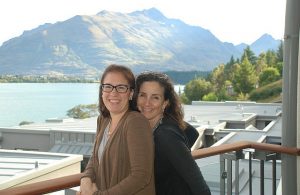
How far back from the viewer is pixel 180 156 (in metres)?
1.56

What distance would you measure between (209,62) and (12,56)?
2889 inches

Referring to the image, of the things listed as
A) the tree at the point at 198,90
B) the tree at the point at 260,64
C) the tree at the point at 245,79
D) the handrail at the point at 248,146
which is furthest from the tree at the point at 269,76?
the handrail at the point at 248,146

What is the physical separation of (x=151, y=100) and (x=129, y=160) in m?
0.34

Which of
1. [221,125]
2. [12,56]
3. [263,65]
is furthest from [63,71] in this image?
[221,125]

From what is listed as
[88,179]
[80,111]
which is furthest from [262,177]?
[80,111]

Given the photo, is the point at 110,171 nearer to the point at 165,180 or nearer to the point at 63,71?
the point at 165,180

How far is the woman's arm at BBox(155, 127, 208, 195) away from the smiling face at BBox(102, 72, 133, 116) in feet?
0.60

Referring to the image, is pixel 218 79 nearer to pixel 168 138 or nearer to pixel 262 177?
pixel 262 177

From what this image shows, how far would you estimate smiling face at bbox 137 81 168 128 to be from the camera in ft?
5.54

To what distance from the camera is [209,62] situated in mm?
158000

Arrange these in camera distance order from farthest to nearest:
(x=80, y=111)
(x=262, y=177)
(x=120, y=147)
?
(x=80, y=111), (x=262, y=177), (x=120, y=147)

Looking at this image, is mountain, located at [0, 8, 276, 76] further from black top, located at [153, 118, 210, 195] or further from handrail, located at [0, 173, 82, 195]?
black top, located at [153, 118, 210, 195]

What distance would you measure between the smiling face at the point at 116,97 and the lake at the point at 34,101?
298 ft

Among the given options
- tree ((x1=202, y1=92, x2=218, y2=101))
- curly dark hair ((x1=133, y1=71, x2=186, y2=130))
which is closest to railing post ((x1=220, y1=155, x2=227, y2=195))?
curly dark hair ((x1=133, y1=71, x2=186, y2=130))
